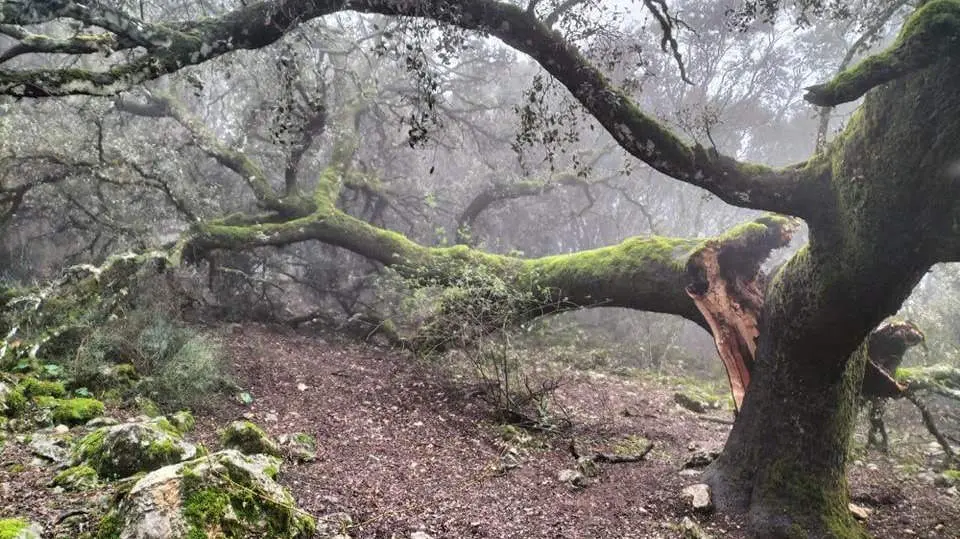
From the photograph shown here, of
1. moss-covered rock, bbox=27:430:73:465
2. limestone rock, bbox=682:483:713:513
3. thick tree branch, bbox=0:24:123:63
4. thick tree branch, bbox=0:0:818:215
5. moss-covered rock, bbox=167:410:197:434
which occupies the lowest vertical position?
moss-covered rock, bbox=167:410:197:434

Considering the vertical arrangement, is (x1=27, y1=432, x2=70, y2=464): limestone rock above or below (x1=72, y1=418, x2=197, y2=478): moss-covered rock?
below

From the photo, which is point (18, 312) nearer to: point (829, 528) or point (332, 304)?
point (332, 304)

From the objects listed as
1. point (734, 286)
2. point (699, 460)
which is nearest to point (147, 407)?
point (699, 460)

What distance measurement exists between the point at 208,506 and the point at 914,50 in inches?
200

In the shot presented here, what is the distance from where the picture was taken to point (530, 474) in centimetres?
520

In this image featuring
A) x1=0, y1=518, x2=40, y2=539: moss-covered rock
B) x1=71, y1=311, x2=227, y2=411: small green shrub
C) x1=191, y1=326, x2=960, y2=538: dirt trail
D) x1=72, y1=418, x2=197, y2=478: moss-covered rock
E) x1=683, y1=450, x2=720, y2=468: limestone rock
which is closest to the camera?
x1=0, y1=518, x2=40, y2=539: moss-covered rock

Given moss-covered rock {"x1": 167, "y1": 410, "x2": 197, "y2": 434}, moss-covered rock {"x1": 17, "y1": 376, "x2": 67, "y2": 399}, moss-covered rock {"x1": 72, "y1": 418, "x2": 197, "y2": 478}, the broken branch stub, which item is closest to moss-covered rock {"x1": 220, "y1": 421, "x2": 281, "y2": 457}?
moss-covered rock {"x1": 167, "y1": 410, "x2": 197, "y2": 434}

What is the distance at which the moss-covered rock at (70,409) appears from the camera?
15.0ft

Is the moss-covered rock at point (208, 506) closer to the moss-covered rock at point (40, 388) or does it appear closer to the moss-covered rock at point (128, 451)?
the moss-covered rock at point (128, 451)

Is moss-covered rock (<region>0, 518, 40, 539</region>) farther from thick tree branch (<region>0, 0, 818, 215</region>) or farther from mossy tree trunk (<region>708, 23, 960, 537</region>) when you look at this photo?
mossy tree trunk (<region>708, 23, 960, 537</region>)

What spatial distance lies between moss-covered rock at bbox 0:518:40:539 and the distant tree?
2480 millimetres

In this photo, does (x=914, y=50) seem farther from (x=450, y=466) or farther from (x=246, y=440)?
(x=246, y=440)

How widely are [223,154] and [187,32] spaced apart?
782 cm

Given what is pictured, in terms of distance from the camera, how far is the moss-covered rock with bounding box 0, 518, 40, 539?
2.44 meters
